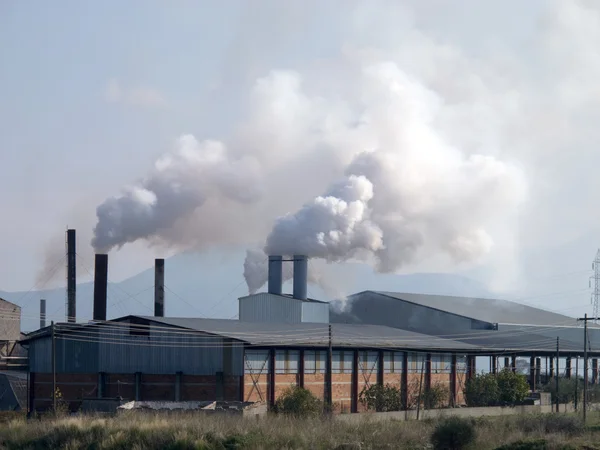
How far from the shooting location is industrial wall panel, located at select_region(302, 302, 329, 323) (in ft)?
238

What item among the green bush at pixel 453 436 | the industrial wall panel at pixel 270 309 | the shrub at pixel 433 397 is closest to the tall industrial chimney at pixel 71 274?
the industrial wall panel at pixel 270 309

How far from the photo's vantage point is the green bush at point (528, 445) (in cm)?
3359

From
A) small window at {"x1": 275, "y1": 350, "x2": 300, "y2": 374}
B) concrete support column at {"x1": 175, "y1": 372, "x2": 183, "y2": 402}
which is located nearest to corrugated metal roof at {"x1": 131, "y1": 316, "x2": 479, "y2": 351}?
small window at {"x1": 275, "y1": 350, "x2": 300, "y2": 374}

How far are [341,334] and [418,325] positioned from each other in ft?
68.1

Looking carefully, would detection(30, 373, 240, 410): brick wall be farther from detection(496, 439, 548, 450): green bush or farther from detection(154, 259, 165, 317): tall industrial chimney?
detection(496, 439, 548, 450): green bush

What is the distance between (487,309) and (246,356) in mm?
40407

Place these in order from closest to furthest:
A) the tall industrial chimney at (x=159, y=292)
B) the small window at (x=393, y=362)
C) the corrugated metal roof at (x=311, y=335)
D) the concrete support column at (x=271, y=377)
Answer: the concrete support column at (x=271, y=377), the corrugated metal roof at (x=311, y=335), the small window at (x=393, y=362), the tall industrial chimney at (x=159, y=292)

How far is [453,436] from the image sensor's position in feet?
117

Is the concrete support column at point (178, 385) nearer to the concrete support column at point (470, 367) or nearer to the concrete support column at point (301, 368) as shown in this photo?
the concrete support column at point (301, 368)

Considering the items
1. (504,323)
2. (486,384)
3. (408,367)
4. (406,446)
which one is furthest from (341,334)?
(406,446)

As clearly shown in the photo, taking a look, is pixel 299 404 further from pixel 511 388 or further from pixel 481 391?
pixel 511 388

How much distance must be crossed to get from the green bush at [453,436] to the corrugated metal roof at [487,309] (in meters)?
46.1

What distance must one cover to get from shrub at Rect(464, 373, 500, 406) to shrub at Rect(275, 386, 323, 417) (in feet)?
53.2

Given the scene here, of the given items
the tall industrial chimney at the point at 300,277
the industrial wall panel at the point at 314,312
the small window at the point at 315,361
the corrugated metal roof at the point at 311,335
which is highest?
the tall industrial chimney at the point at 300,277
